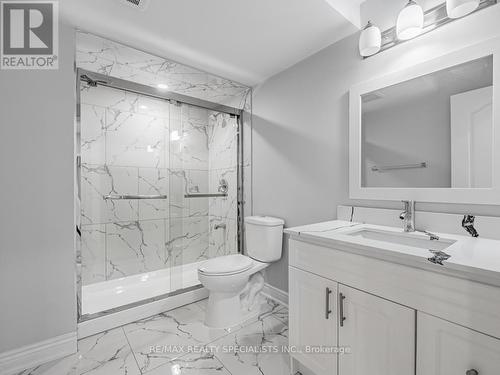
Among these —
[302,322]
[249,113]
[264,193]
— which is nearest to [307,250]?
[302,322]

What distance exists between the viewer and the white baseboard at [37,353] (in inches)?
55.1

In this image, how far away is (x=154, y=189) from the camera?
9.01 feet

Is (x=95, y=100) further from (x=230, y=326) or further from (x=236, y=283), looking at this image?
(x=230, y=326)

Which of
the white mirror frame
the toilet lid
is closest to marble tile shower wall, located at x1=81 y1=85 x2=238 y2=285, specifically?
the toilet lid

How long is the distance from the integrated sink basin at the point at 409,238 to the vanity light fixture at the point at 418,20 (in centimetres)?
112

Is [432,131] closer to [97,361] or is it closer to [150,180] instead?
[97,361]

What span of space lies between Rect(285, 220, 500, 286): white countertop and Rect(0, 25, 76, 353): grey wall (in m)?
1.54

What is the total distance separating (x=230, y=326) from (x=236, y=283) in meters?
0.33

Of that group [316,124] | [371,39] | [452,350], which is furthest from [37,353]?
[371,39]

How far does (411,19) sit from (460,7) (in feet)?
0.67

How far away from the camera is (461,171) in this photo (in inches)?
48.2

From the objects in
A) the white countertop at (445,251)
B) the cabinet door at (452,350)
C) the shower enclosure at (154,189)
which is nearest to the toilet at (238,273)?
the shower enclosure at (154,189)

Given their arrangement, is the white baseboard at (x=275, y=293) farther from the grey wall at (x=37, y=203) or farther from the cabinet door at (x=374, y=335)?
the grey wall at (x=37, y=203)

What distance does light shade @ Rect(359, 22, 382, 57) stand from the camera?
58.0 inches
